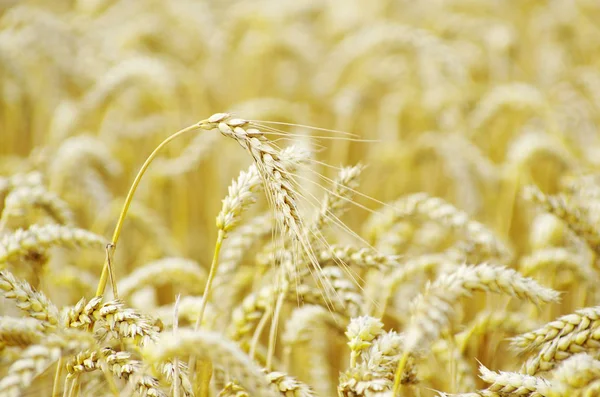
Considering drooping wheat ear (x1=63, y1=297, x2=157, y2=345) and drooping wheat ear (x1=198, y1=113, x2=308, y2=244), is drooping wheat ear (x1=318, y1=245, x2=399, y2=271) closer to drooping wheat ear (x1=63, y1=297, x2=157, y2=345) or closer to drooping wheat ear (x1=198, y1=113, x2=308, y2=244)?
drooping wheat ear (x1=198, y1=113, x2=308, y2=244)

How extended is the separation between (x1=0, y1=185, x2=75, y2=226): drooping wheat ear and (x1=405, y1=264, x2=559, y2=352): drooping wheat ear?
3.02 feet

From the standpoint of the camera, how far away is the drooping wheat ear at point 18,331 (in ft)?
2.71

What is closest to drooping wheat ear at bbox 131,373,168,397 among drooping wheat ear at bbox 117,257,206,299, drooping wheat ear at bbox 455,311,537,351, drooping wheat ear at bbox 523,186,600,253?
drooping wheat ear at bbox 117,257,206,299

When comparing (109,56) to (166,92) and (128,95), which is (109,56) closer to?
(128,95)

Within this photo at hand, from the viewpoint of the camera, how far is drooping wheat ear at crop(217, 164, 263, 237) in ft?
3.02

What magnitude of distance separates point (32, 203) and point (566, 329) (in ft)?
3.97

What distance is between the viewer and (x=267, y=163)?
0.92 meters

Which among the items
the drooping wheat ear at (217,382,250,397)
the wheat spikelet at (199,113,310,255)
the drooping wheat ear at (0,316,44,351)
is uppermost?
the wheat spikelet at (199,113,310,255)

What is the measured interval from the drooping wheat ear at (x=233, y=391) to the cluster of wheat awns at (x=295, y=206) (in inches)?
2.1

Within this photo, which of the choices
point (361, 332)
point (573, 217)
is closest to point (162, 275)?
point (361, 332)

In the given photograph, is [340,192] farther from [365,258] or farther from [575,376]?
[575,376]

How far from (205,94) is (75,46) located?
77 centimetres

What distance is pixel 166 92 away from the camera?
2316mm

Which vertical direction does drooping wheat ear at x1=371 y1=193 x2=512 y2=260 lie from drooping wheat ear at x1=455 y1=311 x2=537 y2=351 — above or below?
above
